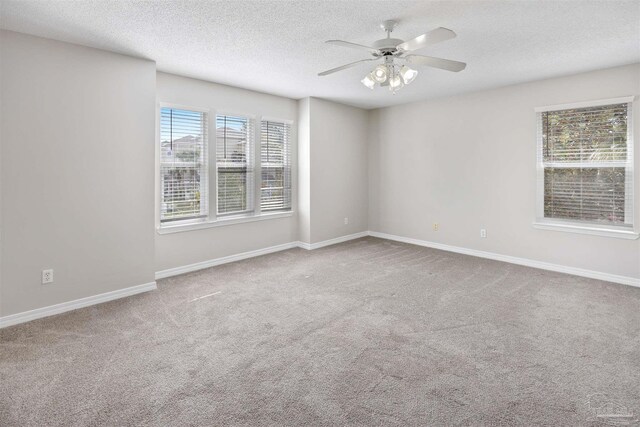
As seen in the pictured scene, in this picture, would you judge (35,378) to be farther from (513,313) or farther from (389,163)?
(389,163)

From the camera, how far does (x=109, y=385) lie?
209 cm

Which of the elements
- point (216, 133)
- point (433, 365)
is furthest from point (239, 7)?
point (433, 365)

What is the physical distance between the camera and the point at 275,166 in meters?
5.52

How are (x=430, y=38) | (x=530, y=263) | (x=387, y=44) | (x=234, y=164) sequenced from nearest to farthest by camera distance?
(x=430, y=38)
(x=387, y=44)
(x=530, y=263)
(x=234, y=164)

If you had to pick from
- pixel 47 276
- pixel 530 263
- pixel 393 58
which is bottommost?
pixel 530 263

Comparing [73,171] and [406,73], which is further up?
[406,73]

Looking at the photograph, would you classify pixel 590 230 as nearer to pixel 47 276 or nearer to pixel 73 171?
pixel 73 171

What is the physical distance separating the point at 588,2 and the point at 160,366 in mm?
3993

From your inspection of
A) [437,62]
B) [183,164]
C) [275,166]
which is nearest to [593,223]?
[437,62]

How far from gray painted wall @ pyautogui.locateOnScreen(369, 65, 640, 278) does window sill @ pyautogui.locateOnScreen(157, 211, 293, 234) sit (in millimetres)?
2198

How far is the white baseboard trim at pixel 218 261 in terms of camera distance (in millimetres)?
4253

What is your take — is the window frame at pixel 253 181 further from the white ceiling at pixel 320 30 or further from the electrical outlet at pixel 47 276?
the electrical outlet at pixel 47 276

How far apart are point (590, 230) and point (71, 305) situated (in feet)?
19.2

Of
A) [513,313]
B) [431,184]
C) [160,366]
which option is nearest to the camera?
[160,366]
